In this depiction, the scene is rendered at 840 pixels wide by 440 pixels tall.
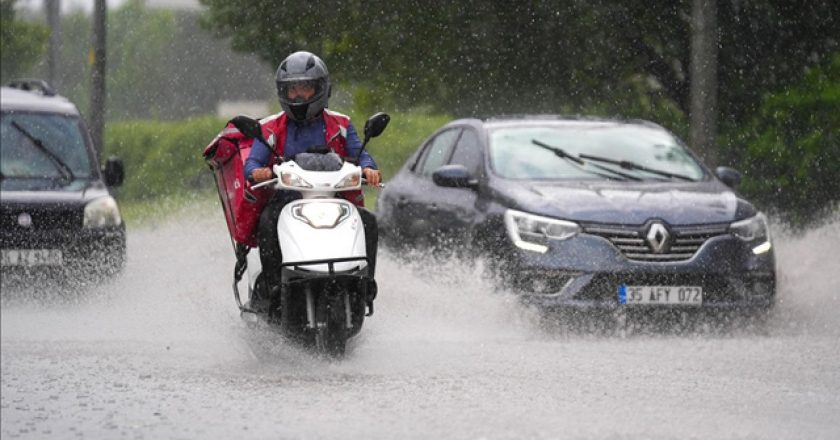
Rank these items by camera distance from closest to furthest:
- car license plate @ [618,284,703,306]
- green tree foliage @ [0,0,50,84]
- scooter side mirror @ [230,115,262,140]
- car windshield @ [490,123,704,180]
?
scooter side mirror @ [230,115,262,140]
car license plate @ [618,284,703,306]
car windshield @ [490,123,704,180]
green tree foliage @ [0,0,50,84]

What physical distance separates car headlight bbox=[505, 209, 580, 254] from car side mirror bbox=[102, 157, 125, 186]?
4.39m

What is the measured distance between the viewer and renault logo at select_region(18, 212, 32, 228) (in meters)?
13.7

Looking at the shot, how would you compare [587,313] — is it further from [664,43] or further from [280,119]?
[664,43]

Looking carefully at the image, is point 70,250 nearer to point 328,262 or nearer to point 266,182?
point 266,182

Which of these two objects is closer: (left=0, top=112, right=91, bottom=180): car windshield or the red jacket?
the red jacket

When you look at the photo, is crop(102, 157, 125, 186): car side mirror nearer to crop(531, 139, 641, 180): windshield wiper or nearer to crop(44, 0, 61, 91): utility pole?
crop(531, 139, 641, 180): windshield wiper

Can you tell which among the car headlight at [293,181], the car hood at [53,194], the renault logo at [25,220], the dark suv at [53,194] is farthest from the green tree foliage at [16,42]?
the car headlight at [293,181]

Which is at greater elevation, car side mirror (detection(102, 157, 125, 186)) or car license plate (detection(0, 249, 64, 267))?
car side mirror (detection(102, 157, 125, 186))

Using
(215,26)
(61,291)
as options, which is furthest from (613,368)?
(215,26)

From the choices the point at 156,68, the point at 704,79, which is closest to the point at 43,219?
the point at 704,79

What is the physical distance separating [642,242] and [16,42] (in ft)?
120

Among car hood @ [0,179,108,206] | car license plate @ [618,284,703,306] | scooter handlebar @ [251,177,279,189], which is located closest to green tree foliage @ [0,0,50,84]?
car hood @ [0,179,108,206]

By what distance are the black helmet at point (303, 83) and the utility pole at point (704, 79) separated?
7656 millimetres

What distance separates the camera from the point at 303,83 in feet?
32.1
